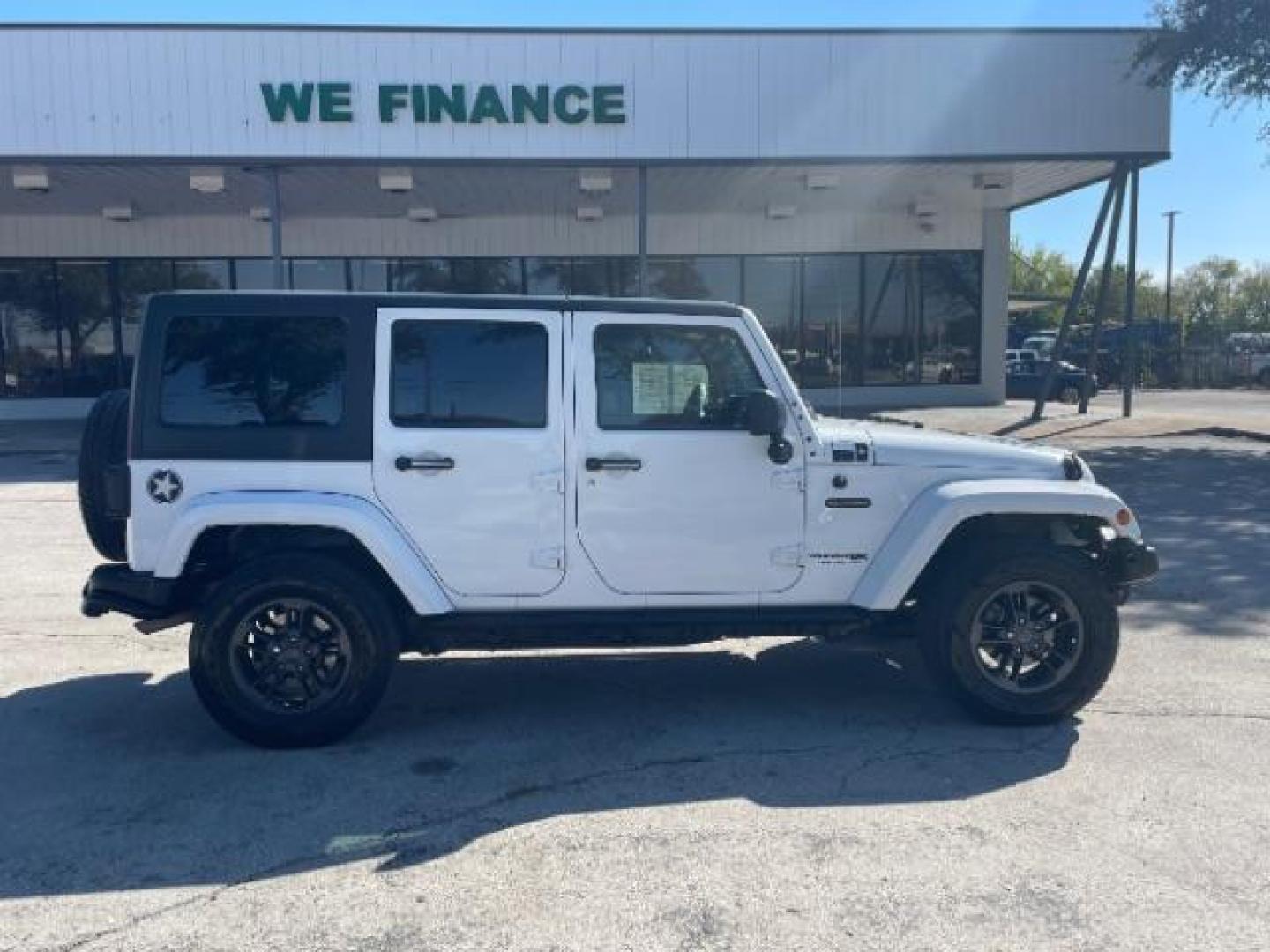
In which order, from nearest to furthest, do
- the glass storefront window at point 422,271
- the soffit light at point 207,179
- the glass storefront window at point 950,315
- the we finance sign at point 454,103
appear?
1. the we finance sign at point 454,103
2. the soffit light at point 207,179
3. the glass storefront window at point 422,271
4. the glass storefront window at point 950,315

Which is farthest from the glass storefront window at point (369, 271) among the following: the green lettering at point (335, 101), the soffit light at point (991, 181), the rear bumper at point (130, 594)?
the rear bumper at point (130, 594)

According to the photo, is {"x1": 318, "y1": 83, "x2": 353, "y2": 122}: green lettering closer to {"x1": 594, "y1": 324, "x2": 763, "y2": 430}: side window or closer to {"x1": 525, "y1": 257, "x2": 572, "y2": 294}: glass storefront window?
{"x1": 525, "y1": 257, "x2": 572, "y2": 294}: glass storefront window

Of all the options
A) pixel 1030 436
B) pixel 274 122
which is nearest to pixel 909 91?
pixel 1030 436

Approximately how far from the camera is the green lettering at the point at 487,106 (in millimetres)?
14547

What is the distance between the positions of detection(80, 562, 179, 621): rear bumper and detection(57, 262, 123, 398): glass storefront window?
61.7 ft

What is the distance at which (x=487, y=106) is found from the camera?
1458 centimetres

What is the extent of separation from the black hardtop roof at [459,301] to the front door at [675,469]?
0.16ft

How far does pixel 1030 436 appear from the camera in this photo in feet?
55.3

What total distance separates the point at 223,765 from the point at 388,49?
41.5ft

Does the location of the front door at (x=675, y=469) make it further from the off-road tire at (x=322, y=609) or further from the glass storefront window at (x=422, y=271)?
the glass storefront window at (x=422, y=271)

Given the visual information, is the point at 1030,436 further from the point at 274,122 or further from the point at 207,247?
the point at 207,247

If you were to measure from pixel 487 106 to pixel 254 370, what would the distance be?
1123cm

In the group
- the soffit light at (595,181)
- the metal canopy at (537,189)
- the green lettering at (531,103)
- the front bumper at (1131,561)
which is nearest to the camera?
the front bumper at (1131,561)

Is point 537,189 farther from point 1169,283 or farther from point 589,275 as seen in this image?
point 1169,283
